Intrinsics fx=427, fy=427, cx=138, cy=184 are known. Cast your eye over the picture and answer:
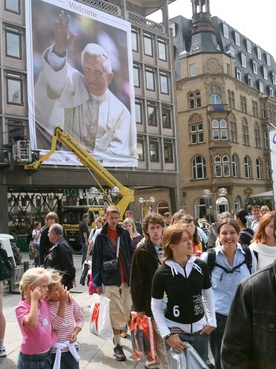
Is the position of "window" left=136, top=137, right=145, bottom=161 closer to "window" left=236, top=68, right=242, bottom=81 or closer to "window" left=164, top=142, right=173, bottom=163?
"window" left=164, top=142, right=173, bottom=163

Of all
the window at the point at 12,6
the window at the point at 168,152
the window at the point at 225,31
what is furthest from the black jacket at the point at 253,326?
the window at the point at 225,31

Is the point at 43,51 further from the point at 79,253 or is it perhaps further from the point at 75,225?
the point at 79,253

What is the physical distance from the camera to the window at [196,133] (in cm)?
4688

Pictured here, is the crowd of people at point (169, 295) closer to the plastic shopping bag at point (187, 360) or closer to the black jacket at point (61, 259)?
the plastic shopping bag at point (187, 360)

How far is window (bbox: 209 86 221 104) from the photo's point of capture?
1820 inches

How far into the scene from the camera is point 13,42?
26484mm

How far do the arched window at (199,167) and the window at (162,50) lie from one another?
13.6 metres

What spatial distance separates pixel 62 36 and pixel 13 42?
3.51 m

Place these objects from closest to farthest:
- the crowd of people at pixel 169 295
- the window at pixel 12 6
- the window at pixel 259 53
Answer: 1. the crowd of people at pixel 169 295
2. the window at pixel 12 6
3. the window at pixel 259 53

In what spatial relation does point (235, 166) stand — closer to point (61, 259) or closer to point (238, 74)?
point (238, 74)

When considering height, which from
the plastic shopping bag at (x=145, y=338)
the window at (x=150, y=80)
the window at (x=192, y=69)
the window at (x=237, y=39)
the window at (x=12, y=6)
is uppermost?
the window at (x=237, y=39)

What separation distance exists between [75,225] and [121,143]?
7921 millimetres

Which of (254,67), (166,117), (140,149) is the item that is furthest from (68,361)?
(254,67)

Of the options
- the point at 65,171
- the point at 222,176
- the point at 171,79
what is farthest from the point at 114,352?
the point at 222,176
